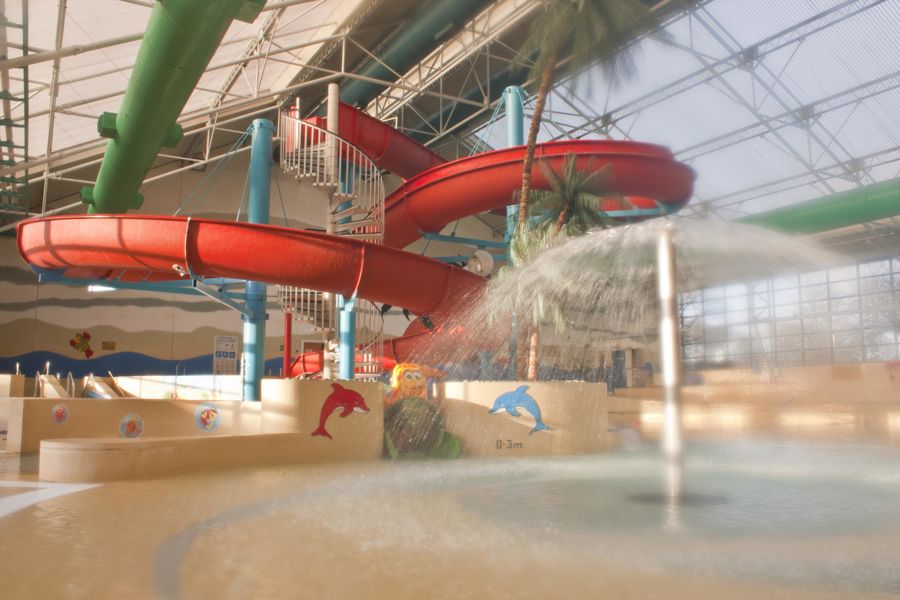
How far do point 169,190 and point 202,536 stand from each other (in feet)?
74.1

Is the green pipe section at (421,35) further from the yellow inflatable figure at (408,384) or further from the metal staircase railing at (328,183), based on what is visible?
the yellow inflatable figure at (408,384)

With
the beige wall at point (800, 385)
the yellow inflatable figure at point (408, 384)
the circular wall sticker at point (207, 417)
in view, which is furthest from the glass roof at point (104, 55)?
the beige wall at point (800, 385)

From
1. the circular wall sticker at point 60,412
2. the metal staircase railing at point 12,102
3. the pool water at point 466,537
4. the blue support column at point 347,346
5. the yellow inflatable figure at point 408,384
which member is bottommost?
the pool water at point 466,537

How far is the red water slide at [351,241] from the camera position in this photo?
885 centimetres

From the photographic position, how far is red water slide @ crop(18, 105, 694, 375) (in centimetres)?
885

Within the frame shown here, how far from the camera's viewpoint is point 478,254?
13.9 m

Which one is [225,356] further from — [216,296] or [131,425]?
[131,425]

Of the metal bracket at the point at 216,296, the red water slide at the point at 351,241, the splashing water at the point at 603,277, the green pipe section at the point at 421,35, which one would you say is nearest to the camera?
the splashing water at the point at 603,277

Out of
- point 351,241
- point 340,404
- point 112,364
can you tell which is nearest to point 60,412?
point 340,404

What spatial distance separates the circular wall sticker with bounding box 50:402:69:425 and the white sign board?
21.5 feet

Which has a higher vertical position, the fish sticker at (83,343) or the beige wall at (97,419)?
the fish sticker at (83,343)

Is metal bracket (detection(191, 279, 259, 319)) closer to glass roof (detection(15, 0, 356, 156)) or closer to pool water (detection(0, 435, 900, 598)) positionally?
pool water (detection(0, 435, 900, 598))

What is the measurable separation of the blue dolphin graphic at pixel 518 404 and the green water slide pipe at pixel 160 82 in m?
5.33

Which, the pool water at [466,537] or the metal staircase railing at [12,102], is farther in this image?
the metal staircase railing at [12,102]
